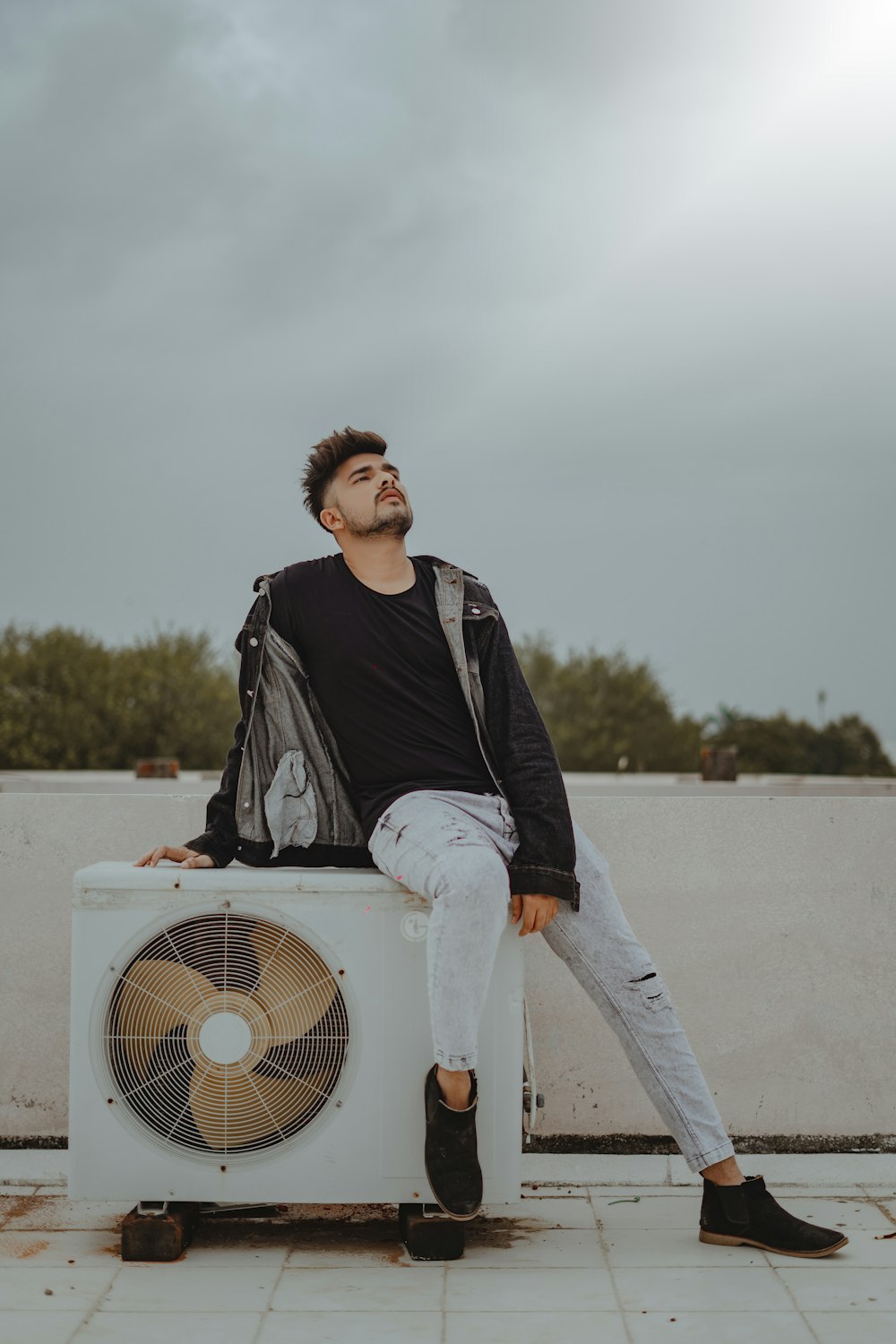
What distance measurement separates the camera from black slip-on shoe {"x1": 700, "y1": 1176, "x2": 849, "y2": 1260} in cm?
266

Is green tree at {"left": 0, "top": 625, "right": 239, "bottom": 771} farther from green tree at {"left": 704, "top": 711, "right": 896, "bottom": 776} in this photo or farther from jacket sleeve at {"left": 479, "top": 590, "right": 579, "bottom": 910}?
jacket sleeve at {"left": 479, "top": 590, "right": 579, "bottom": 910}

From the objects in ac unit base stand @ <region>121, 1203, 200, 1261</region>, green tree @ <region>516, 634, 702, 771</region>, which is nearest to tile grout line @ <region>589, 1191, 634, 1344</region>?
ac unit base stand @ <region>121, 1203, 200, 1261</region>

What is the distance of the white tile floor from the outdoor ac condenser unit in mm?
156

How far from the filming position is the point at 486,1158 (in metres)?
2.68

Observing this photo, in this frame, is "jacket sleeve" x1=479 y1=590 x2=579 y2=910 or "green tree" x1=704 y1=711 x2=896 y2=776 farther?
"green tree" x1=704 y1=711 x2=896 y2=776

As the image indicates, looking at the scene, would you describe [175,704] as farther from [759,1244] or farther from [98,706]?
[759,1244]

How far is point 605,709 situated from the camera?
48.7 meters

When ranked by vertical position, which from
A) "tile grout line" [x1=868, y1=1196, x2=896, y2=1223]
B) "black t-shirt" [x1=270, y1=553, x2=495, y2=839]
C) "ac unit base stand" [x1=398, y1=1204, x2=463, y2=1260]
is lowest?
"tile grout line" [x1=868, y1=1196, x2=896, y2=1223]

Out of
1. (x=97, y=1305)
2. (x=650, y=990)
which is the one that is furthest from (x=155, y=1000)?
(x=650, y=990)

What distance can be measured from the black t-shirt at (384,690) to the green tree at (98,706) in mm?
35383

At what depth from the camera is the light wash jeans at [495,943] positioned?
255 cm

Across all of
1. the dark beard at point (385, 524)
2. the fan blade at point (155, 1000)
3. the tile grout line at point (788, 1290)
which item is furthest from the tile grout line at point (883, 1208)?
the dark beard at point (385, 524)

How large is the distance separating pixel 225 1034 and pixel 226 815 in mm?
488

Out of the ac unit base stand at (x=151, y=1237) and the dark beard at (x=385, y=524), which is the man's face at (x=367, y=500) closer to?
the dark beard at (x=385, y=524)
